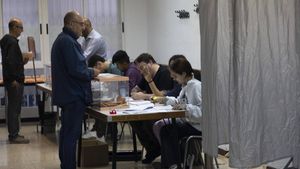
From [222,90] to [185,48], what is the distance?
4520 mm

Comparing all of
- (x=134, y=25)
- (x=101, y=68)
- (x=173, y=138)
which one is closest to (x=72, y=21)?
(x=101, y=68)

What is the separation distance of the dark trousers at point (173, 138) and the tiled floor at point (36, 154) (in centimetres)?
79

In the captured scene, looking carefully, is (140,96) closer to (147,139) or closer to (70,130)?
(147,139)

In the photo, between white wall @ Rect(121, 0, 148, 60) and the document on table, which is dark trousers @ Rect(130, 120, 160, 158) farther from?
white wall @ Rect(121, 0, 148, 60)

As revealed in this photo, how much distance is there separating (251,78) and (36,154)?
13.0 ft

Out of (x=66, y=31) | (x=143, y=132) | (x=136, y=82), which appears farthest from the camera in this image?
(x=136, y=82)

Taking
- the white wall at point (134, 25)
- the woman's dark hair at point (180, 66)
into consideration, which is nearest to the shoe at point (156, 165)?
the woman's dark hair at point (180, 66)

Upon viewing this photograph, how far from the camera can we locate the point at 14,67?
652cm

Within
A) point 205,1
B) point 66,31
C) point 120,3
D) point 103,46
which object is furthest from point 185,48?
point 205,1

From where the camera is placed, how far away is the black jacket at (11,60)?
6.48 m

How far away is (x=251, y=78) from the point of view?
2.55 metres

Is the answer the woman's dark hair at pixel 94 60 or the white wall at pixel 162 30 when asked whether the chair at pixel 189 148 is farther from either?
the white wall at pixel 162 30

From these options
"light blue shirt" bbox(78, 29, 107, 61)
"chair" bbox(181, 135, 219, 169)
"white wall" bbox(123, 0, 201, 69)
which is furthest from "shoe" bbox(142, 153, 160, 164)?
"white wall" bbox(123, 0, 201, 69)

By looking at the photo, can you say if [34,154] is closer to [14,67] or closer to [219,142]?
[14,67]
